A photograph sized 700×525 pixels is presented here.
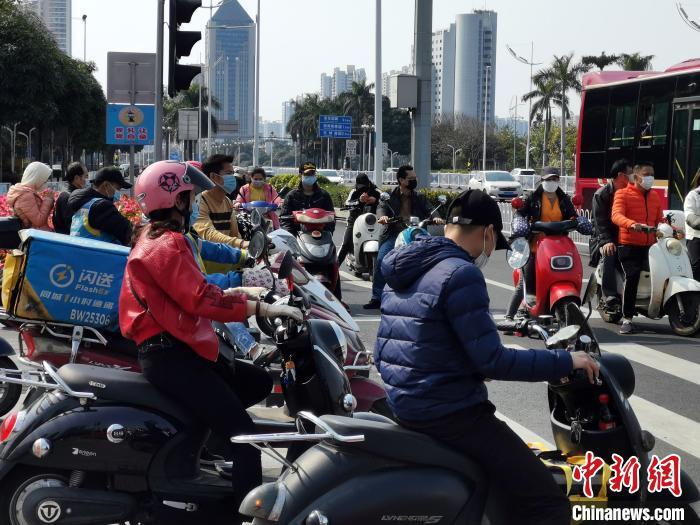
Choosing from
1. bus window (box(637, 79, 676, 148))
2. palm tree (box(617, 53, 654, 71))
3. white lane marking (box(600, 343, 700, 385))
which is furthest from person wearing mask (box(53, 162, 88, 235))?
palm tree (box(617, 53, 654, 71))

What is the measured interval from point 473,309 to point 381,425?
1.70ft

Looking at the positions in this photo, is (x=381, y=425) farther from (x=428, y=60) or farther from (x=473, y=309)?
(x=428, y=60)

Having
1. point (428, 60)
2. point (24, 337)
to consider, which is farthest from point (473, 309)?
point (428, 60)

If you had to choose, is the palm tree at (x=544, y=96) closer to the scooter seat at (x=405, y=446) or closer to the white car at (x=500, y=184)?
the white car at (x=500, y=184)

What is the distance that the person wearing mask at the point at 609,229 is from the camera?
37.0 feet

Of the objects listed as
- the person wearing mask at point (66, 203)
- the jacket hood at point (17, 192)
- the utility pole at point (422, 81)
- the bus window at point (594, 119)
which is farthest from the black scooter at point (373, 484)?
the bus window at point (594, 119)

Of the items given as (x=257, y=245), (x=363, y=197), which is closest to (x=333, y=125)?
(x=363, y=197)

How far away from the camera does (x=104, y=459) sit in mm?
4406

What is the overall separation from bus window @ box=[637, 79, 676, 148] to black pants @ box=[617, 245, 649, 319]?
35.0ft

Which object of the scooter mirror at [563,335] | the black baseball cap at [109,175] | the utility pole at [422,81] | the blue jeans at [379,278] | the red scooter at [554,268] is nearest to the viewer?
the scooter mirror at [563,335]

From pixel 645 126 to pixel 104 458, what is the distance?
64.4 feet

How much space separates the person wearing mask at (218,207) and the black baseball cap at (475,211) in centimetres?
433

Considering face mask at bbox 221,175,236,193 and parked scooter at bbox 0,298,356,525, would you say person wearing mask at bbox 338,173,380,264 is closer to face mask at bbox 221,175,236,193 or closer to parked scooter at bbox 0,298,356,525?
face mask at bbox 221,175,236,193

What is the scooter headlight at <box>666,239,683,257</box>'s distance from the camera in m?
10.9
